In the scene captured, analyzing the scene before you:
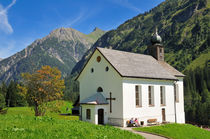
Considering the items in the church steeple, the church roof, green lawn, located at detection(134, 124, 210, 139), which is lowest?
green lawn, located at detection(134, 124, 210, 139)

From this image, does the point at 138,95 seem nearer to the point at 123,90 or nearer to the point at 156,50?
the point at 123,90

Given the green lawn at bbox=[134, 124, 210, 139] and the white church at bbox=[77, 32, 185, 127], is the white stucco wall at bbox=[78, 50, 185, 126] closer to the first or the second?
the white church at bbox=[77, 32, 185, 127]

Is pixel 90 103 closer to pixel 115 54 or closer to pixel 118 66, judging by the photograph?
pixel 118 66

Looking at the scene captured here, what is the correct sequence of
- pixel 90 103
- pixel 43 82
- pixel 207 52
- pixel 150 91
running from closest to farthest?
pixel 90 103, pixel 150 91, pixel 43 82, pixel 207 52

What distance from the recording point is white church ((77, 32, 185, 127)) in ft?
92.5

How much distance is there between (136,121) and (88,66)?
35.0 ft

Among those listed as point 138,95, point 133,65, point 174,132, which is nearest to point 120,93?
point 138,95

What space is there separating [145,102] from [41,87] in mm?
18748

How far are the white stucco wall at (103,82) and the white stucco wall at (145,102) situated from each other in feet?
2.73

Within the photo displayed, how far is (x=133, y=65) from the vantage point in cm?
3166

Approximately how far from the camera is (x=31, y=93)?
38.9 m

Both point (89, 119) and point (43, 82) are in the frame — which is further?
point (43, 82)

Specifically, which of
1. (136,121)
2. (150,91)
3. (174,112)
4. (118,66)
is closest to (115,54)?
(118,66)

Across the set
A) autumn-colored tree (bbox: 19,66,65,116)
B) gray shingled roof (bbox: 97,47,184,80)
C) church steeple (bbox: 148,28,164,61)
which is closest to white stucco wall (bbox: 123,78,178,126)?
gray shingled roof (bbox: 97,47,184,80)
